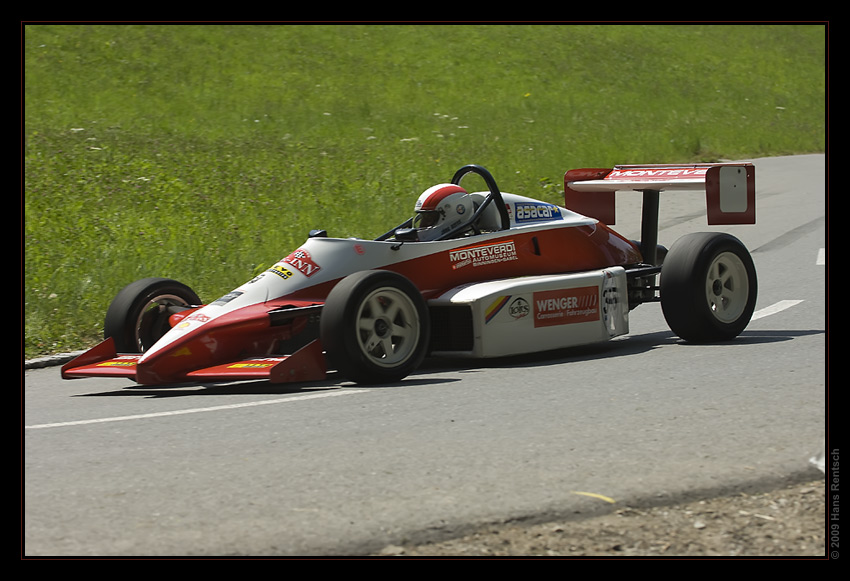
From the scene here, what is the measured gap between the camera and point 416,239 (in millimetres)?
9727

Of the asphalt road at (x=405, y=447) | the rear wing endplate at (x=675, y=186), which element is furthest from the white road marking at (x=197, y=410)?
the rear wing endplate at (x=675, y=186)

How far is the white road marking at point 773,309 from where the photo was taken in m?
11.4

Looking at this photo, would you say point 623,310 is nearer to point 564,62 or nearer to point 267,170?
point 267,170

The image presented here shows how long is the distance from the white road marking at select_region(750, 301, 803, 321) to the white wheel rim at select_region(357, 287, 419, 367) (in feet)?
13.4

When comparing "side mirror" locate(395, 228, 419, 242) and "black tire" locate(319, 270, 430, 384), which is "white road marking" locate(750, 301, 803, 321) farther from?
"black tire" locate(319, 270, 430, 384)

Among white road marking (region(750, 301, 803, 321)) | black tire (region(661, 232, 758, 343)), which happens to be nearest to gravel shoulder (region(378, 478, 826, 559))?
black tire (region(661, 232, 758, 343))

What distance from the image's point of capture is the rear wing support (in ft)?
34.6

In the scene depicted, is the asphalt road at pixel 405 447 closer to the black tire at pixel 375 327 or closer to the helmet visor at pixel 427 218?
the black tire at pixel 375 327

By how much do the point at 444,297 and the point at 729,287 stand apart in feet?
8.73

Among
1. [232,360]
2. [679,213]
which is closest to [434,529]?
[232,360]

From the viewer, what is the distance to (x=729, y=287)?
33.6 ft

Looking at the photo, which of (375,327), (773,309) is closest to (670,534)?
(375,327)

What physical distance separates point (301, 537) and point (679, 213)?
Result: 16856mm

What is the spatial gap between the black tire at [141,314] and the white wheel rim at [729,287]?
4377 mm
